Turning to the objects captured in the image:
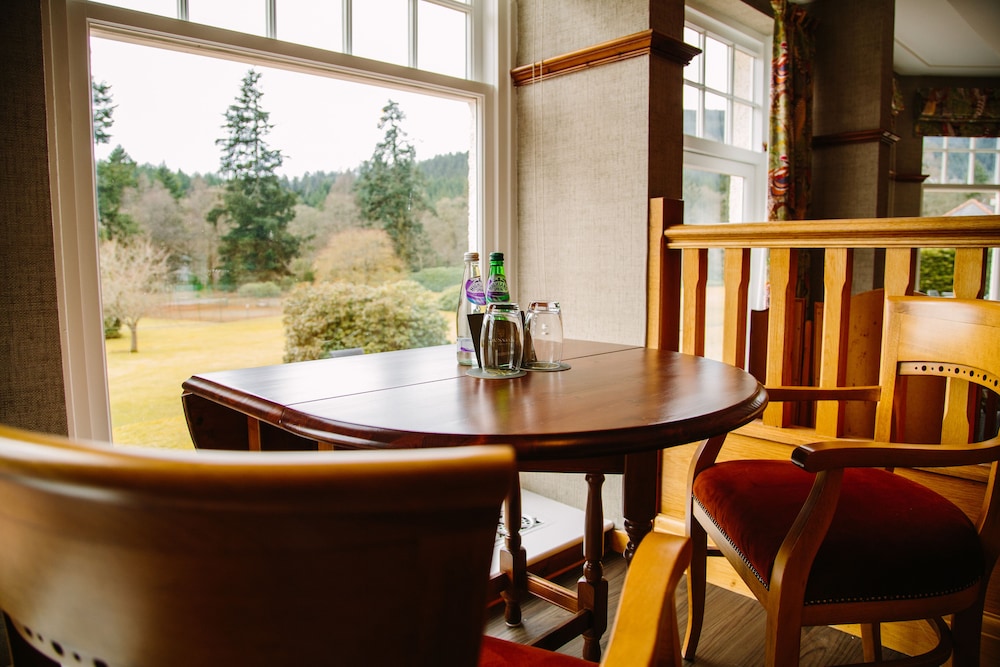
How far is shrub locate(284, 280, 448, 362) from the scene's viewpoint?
2246 mm

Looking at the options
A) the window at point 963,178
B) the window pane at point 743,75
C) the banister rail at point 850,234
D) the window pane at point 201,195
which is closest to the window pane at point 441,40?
the window pane at point 201,195

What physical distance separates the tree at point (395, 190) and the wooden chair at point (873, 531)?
4.83ft

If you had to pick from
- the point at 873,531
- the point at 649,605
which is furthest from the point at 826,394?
the point at 649,605

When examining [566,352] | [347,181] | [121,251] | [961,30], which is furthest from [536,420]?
[961,30]

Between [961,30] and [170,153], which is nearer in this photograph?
[170,153]

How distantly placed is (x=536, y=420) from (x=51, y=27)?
1.60m

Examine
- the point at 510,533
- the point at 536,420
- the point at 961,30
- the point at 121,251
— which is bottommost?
the point at 510,533

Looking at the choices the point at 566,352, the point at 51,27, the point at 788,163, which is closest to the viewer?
the point at 51,27

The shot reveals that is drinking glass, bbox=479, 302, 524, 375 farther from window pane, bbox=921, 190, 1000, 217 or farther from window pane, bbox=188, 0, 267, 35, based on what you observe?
window pane, bbox=921, 190, 1000, 217

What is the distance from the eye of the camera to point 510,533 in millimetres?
1843

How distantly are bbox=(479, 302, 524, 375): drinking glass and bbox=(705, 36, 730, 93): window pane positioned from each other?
2589mm

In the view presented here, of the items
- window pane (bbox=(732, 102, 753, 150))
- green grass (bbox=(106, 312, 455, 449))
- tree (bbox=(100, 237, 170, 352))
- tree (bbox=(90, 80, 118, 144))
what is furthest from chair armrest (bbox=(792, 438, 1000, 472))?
window pane (bbox=(732, 102, 753, 150))

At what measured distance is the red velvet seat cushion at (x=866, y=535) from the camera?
3.83ft

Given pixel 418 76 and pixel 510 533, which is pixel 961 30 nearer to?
pixel 418 76
